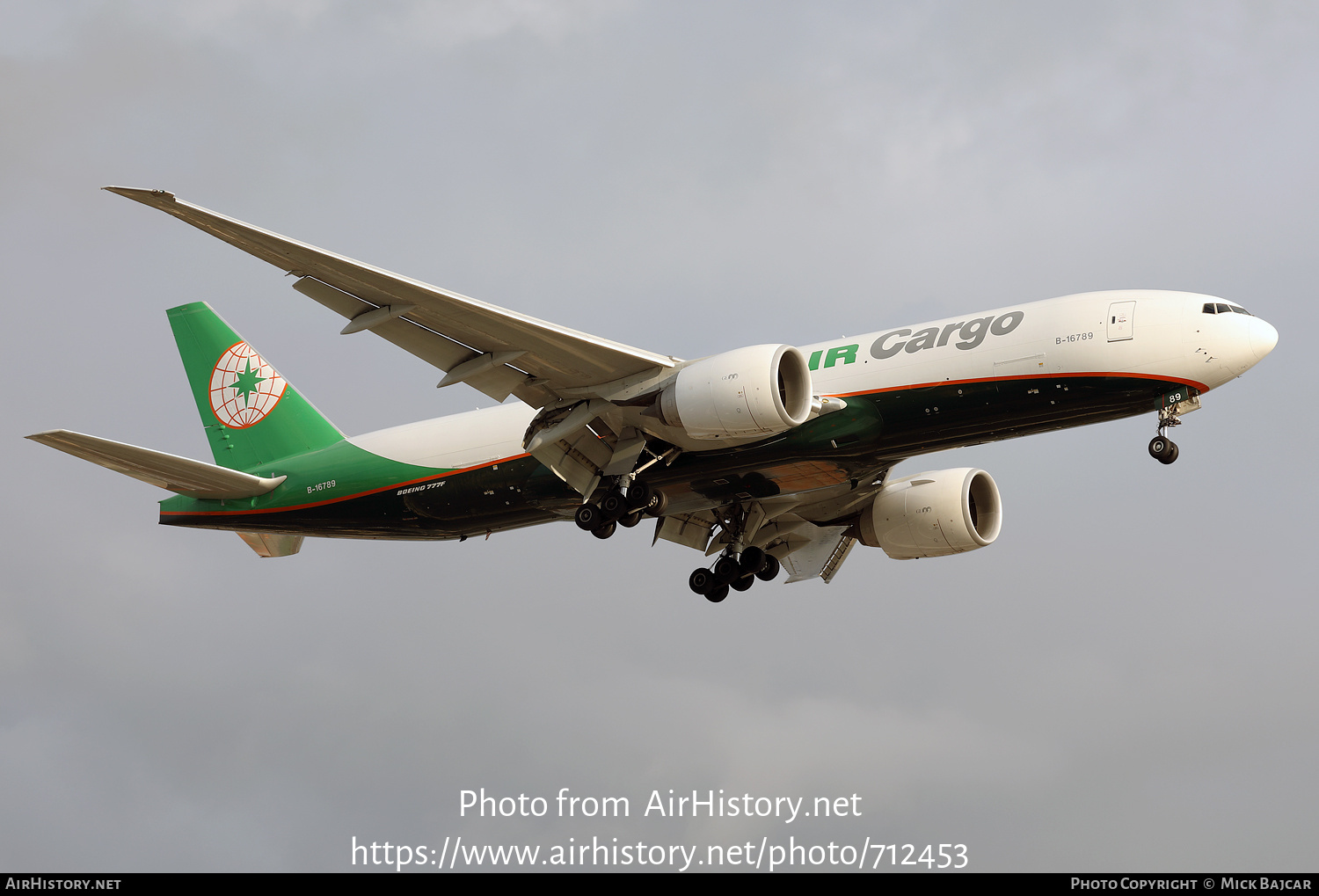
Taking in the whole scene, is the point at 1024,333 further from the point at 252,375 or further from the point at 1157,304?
the point at 252,375

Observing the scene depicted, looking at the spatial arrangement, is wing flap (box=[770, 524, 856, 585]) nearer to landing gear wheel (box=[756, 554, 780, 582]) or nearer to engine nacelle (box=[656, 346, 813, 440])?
landing gear wheel (box=[756, 554, 780, 582])

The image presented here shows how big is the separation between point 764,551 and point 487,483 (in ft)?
26.0

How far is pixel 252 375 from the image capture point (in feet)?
119

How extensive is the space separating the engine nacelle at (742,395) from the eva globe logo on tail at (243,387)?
43.5 feet

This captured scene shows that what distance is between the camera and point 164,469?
31.7m

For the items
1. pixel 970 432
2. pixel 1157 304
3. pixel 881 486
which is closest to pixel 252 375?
pixel 881 486

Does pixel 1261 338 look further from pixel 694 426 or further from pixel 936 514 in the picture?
pixel 694 426

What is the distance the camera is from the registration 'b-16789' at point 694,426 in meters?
26.0

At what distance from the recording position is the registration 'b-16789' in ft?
85.4

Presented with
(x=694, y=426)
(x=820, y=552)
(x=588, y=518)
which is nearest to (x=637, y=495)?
(x=588, y=518)

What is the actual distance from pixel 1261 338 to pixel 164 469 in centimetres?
2362

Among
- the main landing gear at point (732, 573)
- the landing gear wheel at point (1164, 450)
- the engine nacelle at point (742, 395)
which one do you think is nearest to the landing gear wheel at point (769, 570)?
the main landing gear at point (732, 573)

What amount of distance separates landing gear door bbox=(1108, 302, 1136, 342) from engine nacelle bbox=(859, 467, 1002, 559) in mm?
8063

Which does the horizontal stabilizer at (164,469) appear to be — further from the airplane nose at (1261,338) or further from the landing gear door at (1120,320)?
the airplane nose at (1261,338)
